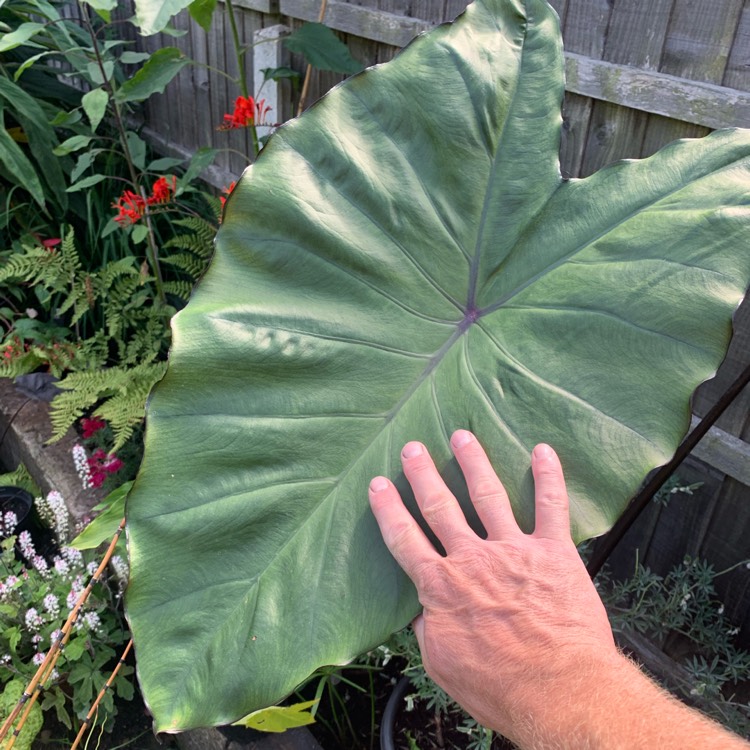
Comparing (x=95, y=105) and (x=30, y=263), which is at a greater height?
(x=95, y=105)

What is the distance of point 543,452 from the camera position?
0.82 metres

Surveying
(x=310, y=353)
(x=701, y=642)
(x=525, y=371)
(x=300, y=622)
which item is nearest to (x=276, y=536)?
(x=300, y=622)

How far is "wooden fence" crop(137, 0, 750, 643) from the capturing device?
4.15 ft

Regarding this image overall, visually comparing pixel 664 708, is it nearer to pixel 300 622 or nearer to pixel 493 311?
pixel 300 622

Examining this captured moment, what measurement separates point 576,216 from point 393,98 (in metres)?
0.29

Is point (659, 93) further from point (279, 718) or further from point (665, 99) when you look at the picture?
point (279, 718)

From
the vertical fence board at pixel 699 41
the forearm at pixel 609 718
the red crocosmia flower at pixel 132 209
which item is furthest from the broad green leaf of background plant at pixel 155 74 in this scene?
the forearm at pixel 609 718

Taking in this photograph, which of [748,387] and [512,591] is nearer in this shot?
[512,591]

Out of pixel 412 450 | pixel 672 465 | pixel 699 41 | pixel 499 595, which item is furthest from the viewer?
pixel 699 41

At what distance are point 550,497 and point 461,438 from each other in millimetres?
131

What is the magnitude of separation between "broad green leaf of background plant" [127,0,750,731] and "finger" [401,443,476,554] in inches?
1.5

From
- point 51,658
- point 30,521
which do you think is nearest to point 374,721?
point 51,658

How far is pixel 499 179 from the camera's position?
922 mm

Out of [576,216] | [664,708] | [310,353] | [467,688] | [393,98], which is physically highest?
[393,98]
